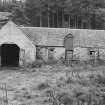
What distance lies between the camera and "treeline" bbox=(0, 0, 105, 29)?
54.3 metres

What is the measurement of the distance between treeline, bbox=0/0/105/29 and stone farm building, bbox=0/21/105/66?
74.8ft

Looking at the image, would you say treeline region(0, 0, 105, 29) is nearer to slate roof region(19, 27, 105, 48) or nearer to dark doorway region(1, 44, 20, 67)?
slate roof region(19, 27, 105, 48)

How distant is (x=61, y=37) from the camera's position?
101ft

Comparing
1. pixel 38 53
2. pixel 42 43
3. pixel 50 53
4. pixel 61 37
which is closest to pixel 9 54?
pixel 38 53

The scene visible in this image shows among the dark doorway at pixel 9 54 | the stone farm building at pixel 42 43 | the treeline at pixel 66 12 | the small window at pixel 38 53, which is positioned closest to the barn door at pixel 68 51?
the stone farm building at pixel 42 43

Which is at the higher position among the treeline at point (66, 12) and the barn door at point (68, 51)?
the treeline at point (66, 12)

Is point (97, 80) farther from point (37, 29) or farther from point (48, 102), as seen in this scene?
point (37, 29)

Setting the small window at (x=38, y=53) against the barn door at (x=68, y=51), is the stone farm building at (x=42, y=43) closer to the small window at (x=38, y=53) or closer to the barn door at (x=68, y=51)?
the small window at (x=38, y=53)

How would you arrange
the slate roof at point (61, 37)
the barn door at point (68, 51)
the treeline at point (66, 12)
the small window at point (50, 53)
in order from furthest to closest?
1. the treeline at point (66, 12)
2. the slate roof at point (61, 37)
3. the barn door at point (68, 51)
4. the small window at point (50, 53)

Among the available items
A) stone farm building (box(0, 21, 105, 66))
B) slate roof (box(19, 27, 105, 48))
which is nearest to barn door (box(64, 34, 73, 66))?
stone farm building (box(0, 21, 105, 66))

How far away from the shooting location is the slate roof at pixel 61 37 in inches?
1176

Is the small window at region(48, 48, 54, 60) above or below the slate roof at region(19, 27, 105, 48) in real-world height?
below

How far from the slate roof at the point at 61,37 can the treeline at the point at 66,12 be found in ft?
71.2

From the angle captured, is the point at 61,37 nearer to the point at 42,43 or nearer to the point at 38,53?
the point at 42,43
